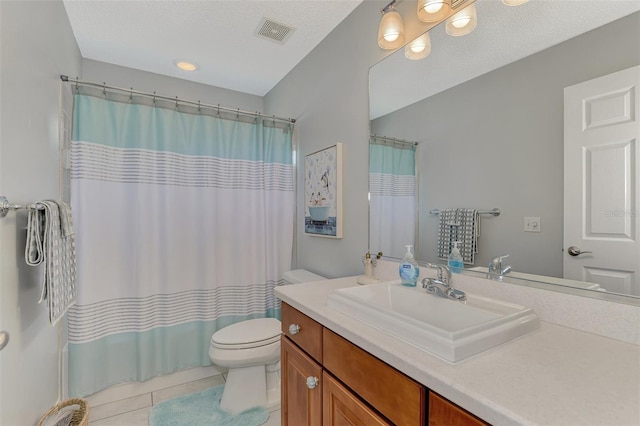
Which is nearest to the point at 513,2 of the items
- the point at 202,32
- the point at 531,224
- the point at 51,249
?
the point at 531,224

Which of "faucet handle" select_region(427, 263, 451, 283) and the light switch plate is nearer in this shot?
the light switch plate

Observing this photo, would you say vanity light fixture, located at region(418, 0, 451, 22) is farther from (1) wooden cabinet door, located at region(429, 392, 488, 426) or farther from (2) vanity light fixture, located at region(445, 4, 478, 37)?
(1) wooden cabinet door, located at region(429, 392, 488, 426)

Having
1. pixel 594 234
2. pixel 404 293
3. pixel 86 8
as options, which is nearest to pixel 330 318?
pixel 404 293

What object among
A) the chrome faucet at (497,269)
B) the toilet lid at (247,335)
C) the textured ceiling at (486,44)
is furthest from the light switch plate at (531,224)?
the toilet lid at (247,335)

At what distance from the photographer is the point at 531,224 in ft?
3.23

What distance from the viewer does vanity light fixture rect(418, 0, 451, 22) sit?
121 cm

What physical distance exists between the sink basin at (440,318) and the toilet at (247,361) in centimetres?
90

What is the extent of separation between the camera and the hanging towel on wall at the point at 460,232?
1142 mm

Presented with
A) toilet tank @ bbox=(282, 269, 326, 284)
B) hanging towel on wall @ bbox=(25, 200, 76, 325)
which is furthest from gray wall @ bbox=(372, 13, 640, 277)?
hanging towel on wall @ bbox=(25, 200, 76, 325)

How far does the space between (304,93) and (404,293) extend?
170 centimetres

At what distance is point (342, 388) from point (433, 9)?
1.50m

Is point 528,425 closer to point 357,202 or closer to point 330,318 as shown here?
point 330,318

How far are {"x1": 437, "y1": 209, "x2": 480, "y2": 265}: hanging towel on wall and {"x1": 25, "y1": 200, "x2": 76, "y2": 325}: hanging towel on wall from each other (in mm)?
1587

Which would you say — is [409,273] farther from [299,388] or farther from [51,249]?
[51,249]
